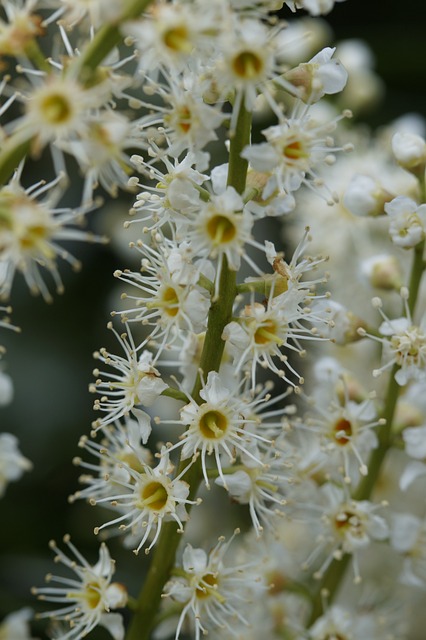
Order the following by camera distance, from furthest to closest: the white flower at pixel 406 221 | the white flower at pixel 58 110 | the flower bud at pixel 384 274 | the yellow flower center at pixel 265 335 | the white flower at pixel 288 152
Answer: the flower bud at pixel 384 274 → the white flower at pixel 406 221 → the yellow flower center at pixel 265 335 → the white flower at pixel 288 152 → the white flower at pixel 58 110

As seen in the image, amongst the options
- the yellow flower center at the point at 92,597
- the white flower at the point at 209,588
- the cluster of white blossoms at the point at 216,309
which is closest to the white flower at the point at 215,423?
the cluster of white blossoms at the point at 216,309

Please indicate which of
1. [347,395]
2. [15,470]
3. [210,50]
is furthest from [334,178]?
[210,50]

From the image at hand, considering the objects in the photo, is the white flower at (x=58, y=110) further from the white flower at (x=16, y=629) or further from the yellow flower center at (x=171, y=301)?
the white flower at (x=16, y=629)

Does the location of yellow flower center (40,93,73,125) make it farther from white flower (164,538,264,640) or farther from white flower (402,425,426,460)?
white flower (402,425,426,460)

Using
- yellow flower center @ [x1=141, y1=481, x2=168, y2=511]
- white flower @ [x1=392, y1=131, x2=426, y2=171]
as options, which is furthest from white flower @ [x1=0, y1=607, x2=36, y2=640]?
white flower @ [x1=392, y1=131, x2=426, y2=171]

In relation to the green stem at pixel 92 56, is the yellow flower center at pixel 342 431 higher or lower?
lower

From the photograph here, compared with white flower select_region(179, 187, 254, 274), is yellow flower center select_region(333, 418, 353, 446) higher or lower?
lower
